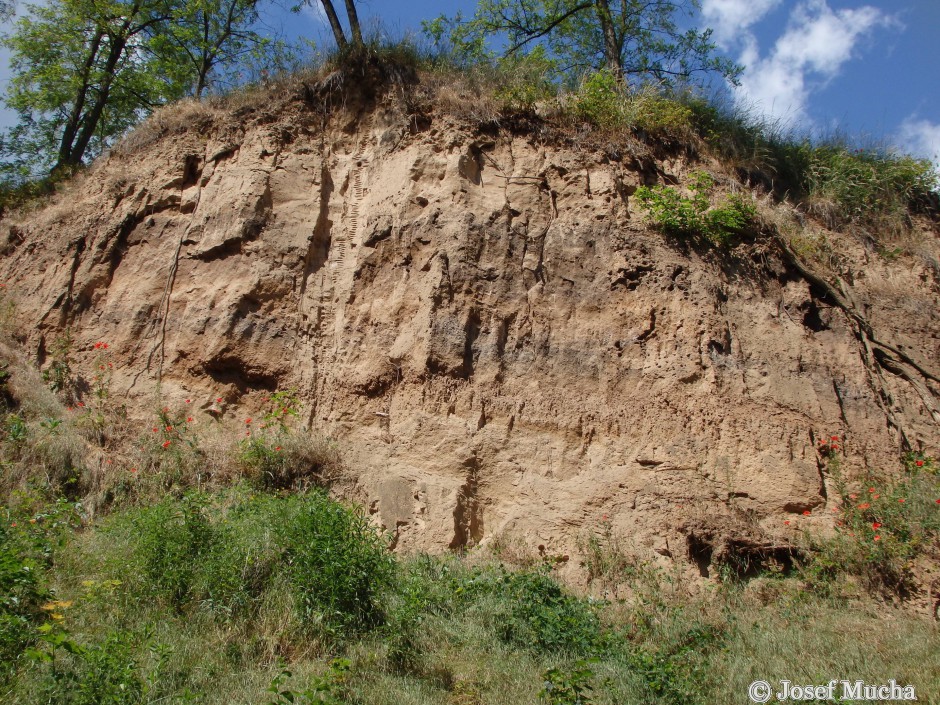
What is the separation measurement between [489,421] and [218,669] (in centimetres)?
366

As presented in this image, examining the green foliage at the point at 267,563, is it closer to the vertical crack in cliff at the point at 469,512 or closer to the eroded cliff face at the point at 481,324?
the vertical crack in cliff at the point at 469,512

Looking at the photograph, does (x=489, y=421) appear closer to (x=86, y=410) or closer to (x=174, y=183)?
(x=86, y=410)

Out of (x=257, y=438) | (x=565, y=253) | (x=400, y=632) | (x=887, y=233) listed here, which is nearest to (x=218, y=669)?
(x=400, y=632)

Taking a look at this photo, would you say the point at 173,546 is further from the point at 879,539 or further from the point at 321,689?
the point at 879,539

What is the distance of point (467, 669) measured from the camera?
5066 millimetres

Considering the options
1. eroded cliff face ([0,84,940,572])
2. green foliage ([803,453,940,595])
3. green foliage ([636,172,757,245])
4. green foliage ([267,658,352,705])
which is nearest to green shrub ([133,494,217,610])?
green foliage ([267,658,352,705])

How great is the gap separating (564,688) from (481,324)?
4.24 meters

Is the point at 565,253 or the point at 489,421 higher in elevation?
the point at 565,253

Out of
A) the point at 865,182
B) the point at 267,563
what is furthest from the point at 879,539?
the point at 865,182

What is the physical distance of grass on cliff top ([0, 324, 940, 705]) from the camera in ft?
15.1

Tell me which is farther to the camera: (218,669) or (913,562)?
(913,562)

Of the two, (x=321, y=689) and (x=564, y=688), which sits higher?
(x=564, y=688)

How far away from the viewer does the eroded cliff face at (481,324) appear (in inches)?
288

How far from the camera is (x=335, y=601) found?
5.18m
